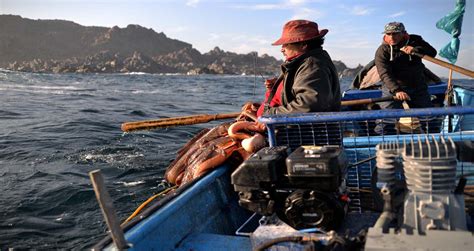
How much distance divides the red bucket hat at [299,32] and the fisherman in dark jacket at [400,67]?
2.59 meters

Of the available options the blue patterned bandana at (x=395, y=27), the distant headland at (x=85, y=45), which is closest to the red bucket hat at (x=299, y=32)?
the blue patterned bandana at (x=395, y=27)

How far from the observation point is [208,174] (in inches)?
186

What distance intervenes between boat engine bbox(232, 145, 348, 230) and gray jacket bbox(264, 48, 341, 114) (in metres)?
1.25

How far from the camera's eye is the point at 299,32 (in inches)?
181

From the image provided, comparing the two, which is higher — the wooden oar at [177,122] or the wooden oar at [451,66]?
the wooden oar at [451,66]

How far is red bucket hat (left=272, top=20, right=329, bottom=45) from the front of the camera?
460 cm

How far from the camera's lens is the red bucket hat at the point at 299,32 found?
15.1 ft

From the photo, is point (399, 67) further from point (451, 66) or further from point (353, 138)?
point (353, 138)

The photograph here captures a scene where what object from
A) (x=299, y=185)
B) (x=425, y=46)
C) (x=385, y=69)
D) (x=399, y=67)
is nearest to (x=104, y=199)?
(x=299, y=185)

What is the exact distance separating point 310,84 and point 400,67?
10.7 feet

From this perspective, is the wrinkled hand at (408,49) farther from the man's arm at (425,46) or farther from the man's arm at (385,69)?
the man's arm at (425,46)

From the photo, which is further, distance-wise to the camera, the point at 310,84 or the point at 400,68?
the point at 400,68

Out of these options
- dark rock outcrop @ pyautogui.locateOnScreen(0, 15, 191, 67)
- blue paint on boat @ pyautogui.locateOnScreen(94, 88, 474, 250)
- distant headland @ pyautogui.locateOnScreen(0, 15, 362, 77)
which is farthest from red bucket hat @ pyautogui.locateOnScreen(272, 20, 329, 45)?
Result: dark rock outcrop @ pyautogui.locateOnScreen(0, 15, 191, 67)

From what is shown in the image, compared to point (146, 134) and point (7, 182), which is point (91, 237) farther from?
point (146, 134)
